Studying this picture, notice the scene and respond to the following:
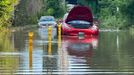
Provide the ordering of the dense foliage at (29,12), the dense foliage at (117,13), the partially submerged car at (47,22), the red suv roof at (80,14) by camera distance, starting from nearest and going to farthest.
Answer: the red suv roof at (80,14), the dense foliage at (117,13), the partially submerged car at (47,22), the dense foliage at (29,12)

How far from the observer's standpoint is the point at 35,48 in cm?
2292

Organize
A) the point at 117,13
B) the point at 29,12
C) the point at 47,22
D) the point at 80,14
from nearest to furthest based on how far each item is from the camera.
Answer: the point at 80,14 → the point at 47,22 → the point at 117,13 → the point at 29,12

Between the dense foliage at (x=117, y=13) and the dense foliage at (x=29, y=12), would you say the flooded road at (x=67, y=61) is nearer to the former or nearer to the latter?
the dense foliage at (x=117, y=13)

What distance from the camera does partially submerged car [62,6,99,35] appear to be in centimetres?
3288

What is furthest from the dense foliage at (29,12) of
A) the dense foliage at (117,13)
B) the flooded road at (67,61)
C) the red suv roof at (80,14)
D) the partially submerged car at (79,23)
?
the flooded road at (67,61)

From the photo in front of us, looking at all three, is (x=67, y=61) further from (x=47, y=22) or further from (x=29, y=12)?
(x=29, y=12)

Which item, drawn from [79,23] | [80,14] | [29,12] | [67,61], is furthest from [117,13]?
[67,61]

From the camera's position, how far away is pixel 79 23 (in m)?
33.3

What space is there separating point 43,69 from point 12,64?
1644mm

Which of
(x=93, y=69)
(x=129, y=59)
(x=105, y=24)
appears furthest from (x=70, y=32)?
(x=105, y=24)

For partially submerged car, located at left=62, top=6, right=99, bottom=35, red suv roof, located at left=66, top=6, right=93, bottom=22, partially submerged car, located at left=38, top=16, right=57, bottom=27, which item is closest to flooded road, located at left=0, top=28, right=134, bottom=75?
partially submerged car, located at left=62, top=6, right=99, bottom=35

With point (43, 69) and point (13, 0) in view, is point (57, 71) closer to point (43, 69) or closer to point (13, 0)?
point (43, 69)

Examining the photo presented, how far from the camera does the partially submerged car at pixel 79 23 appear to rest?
A: 32875 mm

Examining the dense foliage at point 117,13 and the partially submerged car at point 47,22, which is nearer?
the dense foliage at point 117,13
